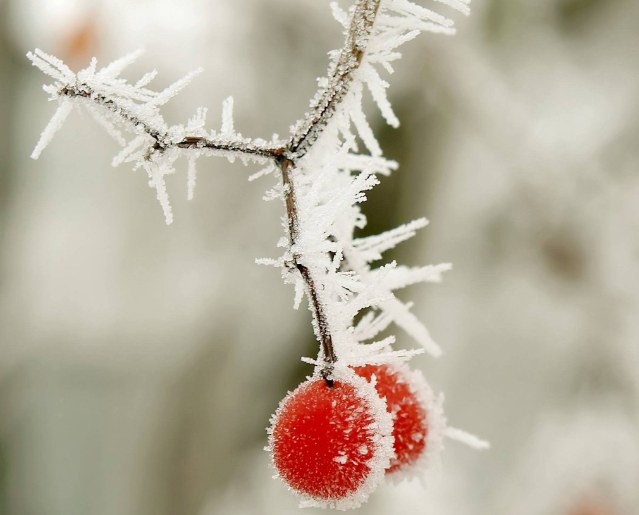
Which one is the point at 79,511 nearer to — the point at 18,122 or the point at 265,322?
the point at 265,322

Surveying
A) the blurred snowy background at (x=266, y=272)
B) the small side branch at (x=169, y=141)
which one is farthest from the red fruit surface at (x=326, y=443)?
the blurred snowy background at (x=266, y=272)

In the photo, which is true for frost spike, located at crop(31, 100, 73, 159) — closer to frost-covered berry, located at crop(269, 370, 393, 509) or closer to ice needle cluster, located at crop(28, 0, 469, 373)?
ice needle cluster, located at crop(28, 0, 469, 373)

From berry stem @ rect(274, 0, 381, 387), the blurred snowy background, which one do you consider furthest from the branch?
the blurred snowy background

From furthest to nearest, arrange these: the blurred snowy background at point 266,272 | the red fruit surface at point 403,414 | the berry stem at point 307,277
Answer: the blurred snowy background at point 266,272, the red fruit surface at point 403,414, the berry stem at point 307,277

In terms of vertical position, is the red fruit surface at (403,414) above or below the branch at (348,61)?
below

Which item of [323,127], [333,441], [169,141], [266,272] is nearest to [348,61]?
[323,127]

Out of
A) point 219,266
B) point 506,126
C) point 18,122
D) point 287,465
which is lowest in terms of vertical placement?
point 287,465

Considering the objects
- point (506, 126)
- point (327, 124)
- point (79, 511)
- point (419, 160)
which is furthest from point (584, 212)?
point (79, 511)

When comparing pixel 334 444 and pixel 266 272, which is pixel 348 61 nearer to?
pixel 334 444

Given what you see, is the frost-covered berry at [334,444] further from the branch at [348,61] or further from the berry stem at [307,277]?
the branch at [348,61]
